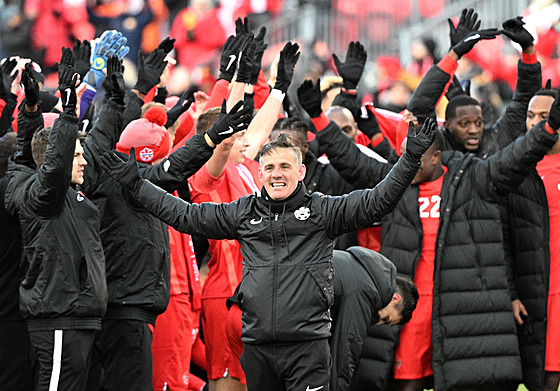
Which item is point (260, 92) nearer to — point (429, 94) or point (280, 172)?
point (429, 94)

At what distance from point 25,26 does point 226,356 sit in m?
10.3

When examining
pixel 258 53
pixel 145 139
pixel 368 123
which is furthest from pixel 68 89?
pixel 368 123

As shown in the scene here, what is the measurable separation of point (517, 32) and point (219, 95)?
81.6 inches

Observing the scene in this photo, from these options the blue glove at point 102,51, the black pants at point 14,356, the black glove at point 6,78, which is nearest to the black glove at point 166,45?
the blue glove at point 102,51

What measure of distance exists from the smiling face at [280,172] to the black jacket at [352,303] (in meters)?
0.69

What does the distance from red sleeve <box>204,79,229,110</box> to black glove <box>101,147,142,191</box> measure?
1.68 metres

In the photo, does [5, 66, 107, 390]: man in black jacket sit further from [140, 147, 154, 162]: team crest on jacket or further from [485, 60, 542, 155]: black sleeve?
[485, 60, 542, 155]: black sleeve

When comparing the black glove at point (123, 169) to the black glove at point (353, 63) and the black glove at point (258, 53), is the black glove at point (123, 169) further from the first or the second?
the black glove at point (353, 63)

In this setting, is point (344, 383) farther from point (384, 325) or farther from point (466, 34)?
point (466, 34)

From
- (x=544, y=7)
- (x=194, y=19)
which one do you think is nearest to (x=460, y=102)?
(x=544, y=7)

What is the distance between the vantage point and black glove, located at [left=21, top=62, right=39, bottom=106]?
5414mm

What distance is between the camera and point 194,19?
16.1m

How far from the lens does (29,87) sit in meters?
5.44

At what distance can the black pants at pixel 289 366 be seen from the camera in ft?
15.9
